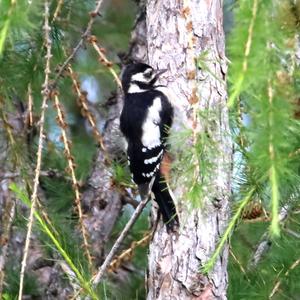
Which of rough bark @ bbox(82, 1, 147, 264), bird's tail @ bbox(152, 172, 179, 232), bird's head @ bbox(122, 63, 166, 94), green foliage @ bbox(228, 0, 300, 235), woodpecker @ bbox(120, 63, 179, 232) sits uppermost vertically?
green foliage @ bbox(228, 0, 300, 235)

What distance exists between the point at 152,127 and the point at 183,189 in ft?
1.56

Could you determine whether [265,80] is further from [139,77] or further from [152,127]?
[139,77]

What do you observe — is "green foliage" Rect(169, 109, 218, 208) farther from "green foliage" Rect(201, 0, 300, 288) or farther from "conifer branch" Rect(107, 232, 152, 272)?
"conifer branch" Rect(107, 232, 152, 272)

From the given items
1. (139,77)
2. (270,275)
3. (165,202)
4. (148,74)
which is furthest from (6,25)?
(270,275)

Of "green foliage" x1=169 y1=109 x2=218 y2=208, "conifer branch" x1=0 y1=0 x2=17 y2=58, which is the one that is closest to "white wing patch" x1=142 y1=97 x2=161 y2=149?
"green foliage" x1=169 y1=109 x2=218 y2=208

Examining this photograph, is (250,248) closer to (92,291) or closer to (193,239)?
(193,239)

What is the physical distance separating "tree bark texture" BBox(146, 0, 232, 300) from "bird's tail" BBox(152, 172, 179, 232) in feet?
0.11

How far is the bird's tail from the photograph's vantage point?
2.86m

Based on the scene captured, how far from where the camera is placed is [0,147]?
3.55 m

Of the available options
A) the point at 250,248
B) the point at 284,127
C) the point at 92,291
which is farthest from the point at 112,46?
the point at 284,127

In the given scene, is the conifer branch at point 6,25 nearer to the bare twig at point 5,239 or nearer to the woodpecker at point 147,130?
the woodpecker at point 147,130

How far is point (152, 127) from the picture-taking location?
10.3 ft

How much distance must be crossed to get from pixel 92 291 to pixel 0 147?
1.11 m

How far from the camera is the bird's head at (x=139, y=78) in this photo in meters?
3.11
